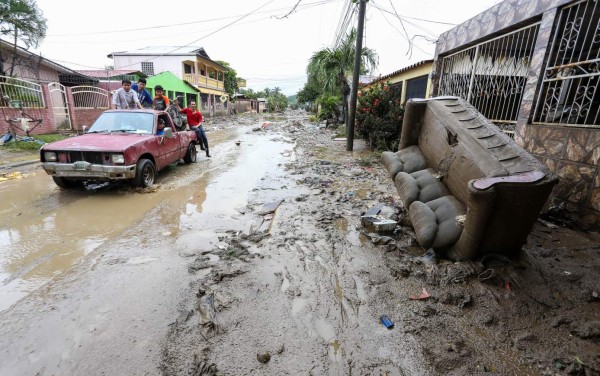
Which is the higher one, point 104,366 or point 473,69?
point 473,69

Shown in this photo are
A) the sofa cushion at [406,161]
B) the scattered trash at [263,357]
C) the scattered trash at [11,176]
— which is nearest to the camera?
the scattered trash at [263,357]

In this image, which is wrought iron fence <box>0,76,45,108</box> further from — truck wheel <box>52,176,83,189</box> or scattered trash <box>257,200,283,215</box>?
scattered trash <box>257,200,283,215</box>

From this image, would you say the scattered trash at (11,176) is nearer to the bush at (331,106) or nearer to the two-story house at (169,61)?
the bush at (331,106)

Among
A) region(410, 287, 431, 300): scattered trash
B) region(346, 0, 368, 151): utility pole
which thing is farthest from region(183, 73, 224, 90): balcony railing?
region(410, 287, 431, 300): scattered trash

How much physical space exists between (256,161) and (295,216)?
5.10 metres

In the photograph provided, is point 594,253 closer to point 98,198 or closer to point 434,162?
point 434,162

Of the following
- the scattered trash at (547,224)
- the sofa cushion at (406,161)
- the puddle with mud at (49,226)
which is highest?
the sofa cushion at (406,161)

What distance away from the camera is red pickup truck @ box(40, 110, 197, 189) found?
5.37 m

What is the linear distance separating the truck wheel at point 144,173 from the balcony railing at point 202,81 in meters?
29.0

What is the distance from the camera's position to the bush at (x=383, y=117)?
10531mm


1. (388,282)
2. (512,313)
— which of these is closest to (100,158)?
(388,282)

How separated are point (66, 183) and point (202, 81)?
30948 millimetres

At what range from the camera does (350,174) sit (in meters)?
8.08

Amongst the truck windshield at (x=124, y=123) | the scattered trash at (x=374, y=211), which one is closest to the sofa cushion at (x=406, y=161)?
the scattered trash at (x=374, y=211)
